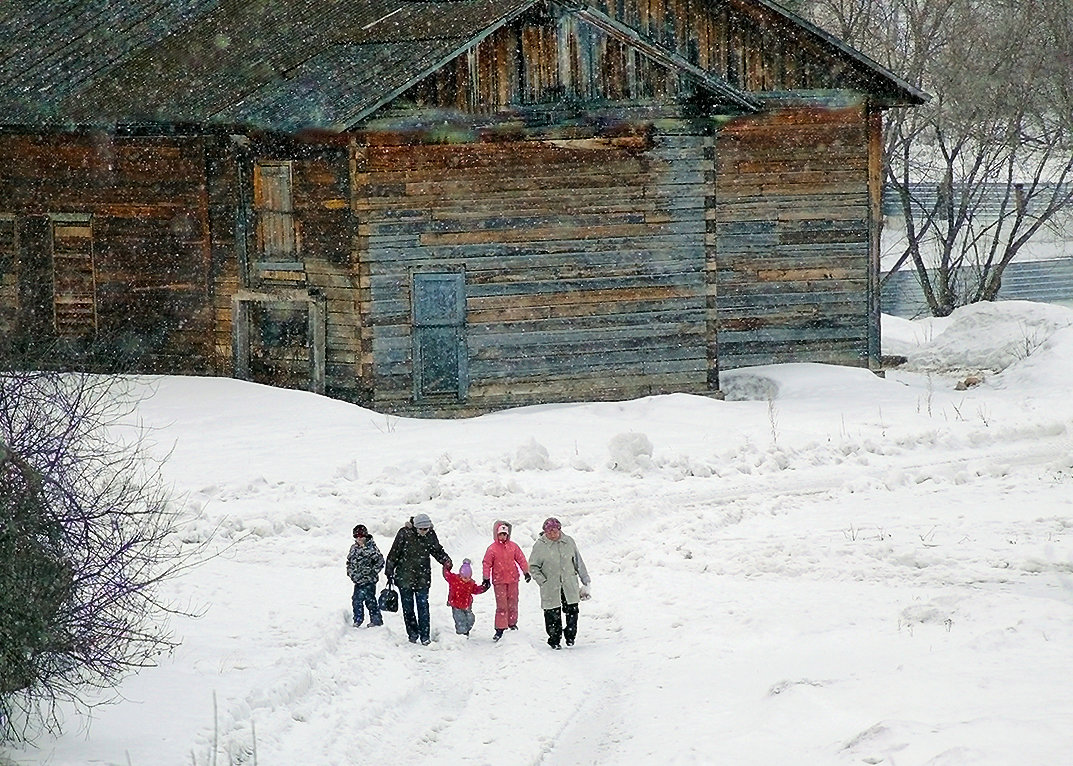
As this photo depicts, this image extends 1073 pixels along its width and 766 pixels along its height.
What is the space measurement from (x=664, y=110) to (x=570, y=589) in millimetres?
10346

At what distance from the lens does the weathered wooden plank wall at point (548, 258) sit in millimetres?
20969

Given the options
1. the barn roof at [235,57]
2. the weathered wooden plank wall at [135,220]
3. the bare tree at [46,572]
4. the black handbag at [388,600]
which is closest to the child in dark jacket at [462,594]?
the black handbag at [388,600]

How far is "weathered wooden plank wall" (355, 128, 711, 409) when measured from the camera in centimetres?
2097

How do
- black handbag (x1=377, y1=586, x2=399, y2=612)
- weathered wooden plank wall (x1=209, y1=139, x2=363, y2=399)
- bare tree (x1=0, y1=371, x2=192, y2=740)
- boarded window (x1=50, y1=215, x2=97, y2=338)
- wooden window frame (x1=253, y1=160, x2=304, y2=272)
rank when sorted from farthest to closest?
1. boarded window (x1=50, y1=215, x2=97, y2=338)
2. wooden window frame (x1=253, y1=160, x2=304, y2=272)
3. weathered wooden plank wall (x1=209, y1=139, x2=363, y2=399)
4. black handbag (x1=377, y1=586, x2=399, y2=612)
5. bare tree (x1=0, y1=371, x2=192, y2=740)

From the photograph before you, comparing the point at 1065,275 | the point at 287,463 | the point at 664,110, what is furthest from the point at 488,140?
the point at 1065,275

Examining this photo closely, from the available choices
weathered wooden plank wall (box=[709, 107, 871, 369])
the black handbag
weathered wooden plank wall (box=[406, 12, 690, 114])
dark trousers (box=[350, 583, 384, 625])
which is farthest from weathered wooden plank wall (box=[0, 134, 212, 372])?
dark trousers (box=[350, 583, 384, 625])

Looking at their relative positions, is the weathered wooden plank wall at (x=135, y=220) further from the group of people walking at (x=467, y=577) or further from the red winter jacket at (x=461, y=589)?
the red winter jacket at (x=461, y=589)

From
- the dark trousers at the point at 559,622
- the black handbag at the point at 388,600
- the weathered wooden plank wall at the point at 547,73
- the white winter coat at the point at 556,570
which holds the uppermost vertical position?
the weathered wooden plank wall at the point at 547,73

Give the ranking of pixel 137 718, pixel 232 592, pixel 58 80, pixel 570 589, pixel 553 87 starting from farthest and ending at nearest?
pixel 58 80 → pixel 553 87 → pixel 232 592 → pixel 570 589 → pixel 137 718

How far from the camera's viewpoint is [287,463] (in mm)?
17969

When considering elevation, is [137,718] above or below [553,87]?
below

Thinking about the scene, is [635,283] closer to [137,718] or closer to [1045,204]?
[137,718]

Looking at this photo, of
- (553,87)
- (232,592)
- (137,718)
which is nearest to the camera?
(137,718)

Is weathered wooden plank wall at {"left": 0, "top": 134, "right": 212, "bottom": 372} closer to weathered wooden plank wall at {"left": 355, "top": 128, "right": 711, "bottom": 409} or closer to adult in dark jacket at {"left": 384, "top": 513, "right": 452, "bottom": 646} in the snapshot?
weathered wooden plank wall at {"left": 355, "top": 128, "right": 711, "bottom": 409}
